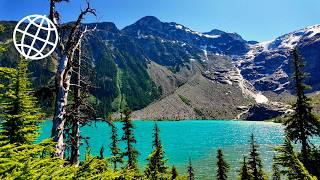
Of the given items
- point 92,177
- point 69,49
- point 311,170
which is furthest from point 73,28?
point 311,170

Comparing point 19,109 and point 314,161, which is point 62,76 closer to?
point 19,109

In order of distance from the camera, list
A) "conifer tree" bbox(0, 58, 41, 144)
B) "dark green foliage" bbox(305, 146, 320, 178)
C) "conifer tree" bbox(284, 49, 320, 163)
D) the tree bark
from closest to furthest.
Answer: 1. the tree bark
2. "conifer tree" bbox(0, 58, 41, 144)
3. "dark green foliage" bbox(305, 146, 320, 178)
4. "conifer tree" bbox(284, 49, 320, 163)

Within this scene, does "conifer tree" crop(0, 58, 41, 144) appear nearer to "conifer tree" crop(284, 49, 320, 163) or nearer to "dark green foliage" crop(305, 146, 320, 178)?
"dark green foliage" crop(305, 146, 320, 178)

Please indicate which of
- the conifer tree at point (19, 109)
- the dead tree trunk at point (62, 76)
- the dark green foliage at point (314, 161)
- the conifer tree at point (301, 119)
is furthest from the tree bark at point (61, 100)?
the conifer tree at point (301, 119)

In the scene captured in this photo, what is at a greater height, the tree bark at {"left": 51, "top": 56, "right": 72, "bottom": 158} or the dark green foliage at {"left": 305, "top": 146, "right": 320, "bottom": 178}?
the tree bark at {"left": 51, "top": 56, "right": 72, "bottom": 158}

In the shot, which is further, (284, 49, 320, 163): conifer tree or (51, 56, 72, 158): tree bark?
(284, 49, 320, 163): conifer tree

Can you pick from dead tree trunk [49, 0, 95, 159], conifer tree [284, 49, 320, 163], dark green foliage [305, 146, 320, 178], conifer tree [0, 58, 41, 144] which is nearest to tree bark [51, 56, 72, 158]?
dead tree trunk [49, 0, 95, 159]

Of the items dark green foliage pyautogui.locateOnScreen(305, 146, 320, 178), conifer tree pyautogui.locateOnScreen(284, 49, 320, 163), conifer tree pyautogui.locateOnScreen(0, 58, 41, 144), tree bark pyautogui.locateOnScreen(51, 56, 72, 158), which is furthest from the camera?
conifer tree pyautogui.locateOnScreen(284, 49, 320, 163)

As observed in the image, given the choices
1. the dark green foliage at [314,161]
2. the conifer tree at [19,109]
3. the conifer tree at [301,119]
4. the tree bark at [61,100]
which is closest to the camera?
the tree bark at [61,100]

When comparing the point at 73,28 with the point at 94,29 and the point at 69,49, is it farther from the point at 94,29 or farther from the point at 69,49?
the point at 94,29

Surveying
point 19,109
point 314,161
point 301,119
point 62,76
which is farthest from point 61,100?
point 301,119

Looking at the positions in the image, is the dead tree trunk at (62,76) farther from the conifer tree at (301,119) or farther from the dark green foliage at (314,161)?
the conifer tree at (301,119)

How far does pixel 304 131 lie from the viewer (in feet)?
105

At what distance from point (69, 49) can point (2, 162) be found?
29.1 ft
